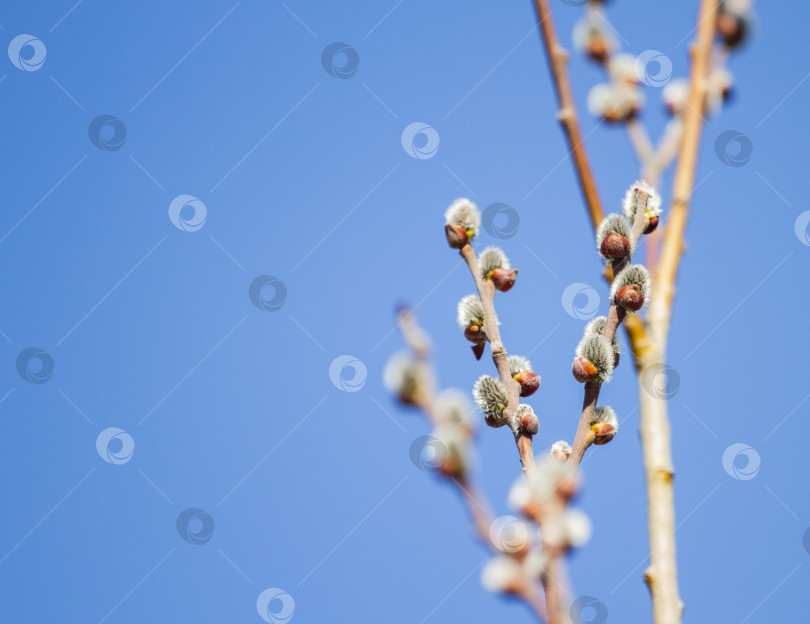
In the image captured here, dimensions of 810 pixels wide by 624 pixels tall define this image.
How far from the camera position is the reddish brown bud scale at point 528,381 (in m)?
1.45

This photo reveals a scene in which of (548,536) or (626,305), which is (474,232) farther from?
(548,536)

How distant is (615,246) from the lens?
1.37 meters

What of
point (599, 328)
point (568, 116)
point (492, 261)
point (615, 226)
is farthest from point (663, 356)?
point (568, 116)

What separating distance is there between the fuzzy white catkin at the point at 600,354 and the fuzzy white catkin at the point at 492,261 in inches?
10.1

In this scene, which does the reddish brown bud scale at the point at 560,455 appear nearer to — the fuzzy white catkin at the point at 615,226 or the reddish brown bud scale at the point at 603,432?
the reddish brown bud scale at the point at 603,432

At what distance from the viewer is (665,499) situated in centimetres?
121

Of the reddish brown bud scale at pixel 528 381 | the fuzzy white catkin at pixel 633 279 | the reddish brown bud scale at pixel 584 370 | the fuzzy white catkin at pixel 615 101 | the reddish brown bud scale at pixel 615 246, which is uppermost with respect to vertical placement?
the fuzzy white catkin at pixel 615 101

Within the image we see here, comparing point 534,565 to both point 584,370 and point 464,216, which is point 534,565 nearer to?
point 584,370

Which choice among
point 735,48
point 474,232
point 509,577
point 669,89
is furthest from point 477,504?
point 669,89

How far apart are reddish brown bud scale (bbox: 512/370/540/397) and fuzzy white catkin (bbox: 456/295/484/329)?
14cm

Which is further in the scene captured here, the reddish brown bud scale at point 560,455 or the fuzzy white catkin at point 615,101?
the fuzzy white catkin at point 615,101

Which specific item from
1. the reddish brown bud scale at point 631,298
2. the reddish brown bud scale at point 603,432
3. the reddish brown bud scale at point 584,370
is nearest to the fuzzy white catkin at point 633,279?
the reddish brown bud scale at point 631,298

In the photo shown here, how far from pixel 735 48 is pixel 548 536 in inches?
69.9

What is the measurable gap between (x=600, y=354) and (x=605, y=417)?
0.39 feet
